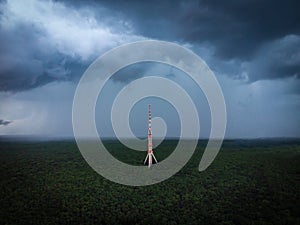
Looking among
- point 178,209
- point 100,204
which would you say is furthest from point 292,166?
point 100,204

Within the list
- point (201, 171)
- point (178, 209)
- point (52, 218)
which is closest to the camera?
point (52, 218)

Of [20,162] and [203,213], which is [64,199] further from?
[20,162]

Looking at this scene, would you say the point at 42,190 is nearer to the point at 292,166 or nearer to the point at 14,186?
the point at 14,186

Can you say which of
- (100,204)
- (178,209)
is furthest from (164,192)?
(100,204)

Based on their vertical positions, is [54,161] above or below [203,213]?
above

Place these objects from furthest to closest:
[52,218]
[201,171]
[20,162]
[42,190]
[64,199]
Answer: [20,162]
[201,171]
[42,190]
[64,199]
[52,218]

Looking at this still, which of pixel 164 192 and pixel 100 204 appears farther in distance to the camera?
pixel 164 192
